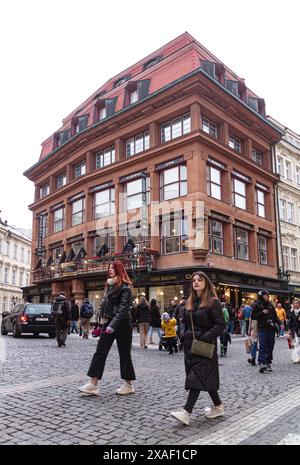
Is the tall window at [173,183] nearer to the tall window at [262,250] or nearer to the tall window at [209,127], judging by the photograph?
the tall window at [209,127]

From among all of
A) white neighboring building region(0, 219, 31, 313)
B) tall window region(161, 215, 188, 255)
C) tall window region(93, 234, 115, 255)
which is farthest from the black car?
white neighboring building region(0, 219, 31, 313)

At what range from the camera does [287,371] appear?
9930mm

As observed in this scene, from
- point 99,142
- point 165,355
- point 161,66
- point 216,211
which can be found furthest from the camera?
point 99,142

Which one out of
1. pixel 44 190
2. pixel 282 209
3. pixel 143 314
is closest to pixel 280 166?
pixel 282 209

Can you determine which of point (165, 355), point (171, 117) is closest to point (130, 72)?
point (171, 117)

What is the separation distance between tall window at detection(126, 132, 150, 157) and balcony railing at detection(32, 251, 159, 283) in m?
8.03

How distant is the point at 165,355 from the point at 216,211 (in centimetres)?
1580

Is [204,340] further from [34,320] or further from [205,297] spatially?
[34,320]

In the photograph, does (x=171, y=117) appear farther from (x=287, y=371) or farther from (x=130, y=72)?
(x=287, y=371)

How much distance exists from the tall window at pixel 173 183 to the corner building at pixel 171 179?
70 millimetres

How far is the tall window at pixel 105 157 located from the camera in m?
33.8

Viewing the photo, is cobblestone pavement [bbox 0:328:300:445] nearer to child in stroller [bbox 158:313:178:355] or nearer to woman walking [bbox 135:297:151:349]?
child in stroller [bbox 158:313:178:355]

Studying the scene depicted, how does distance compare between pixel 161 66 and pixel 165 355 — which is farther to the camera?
pixel 161 66

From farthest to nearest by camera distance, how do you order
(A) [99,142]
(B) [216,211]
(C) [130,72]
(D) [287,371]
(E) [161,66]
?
(C) [130,72] < (A) [99,142] < (E) [161,66] < (B) [216,211] < (D) [287,371]
